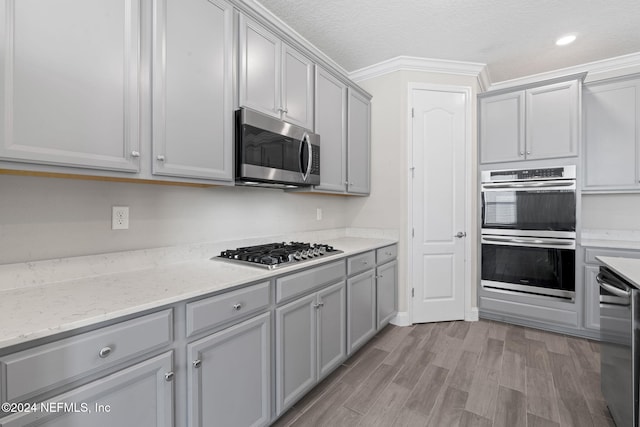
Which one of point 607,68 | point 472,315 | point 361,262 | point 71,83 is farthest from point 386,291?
point 607,68

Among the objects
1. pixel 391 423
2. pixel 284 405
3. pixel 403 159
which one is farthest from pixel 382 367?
pixel 403 159

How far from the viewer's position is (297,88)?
2.25 meters

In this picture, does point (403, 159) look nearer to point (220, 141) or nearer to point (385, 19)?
point (385, 19)

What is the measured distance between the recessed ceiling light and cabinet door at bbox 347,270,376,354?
2.89 meters

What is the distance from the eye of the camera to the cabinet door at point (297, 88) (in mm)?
2131

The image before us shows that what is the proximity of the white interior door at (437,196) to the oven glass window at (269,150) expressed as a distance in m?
1.62

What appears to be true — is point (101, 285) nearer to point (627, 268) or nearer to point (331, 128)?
point (331, 128)

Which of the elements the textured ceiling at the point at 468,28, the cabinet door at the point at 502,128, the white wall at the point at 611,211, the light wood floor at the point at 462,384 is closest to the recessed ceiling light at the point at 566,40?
the textured ceiling at the point at 468,28

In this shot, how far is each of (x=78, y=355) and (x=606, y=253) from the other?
3.90 m

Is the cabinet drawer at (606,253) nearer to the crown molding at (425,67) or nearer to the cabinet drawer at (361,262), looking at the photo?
the cabinet drawer at (361,262)

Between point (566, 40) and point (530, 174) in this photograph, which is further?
point (530, 174)

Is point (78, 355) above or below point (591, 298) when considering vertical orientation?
above

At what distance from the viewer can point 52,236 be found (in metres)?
1.34

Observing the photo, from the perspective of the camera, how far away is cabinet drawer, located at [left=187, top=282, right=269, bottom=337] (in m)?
1.23
